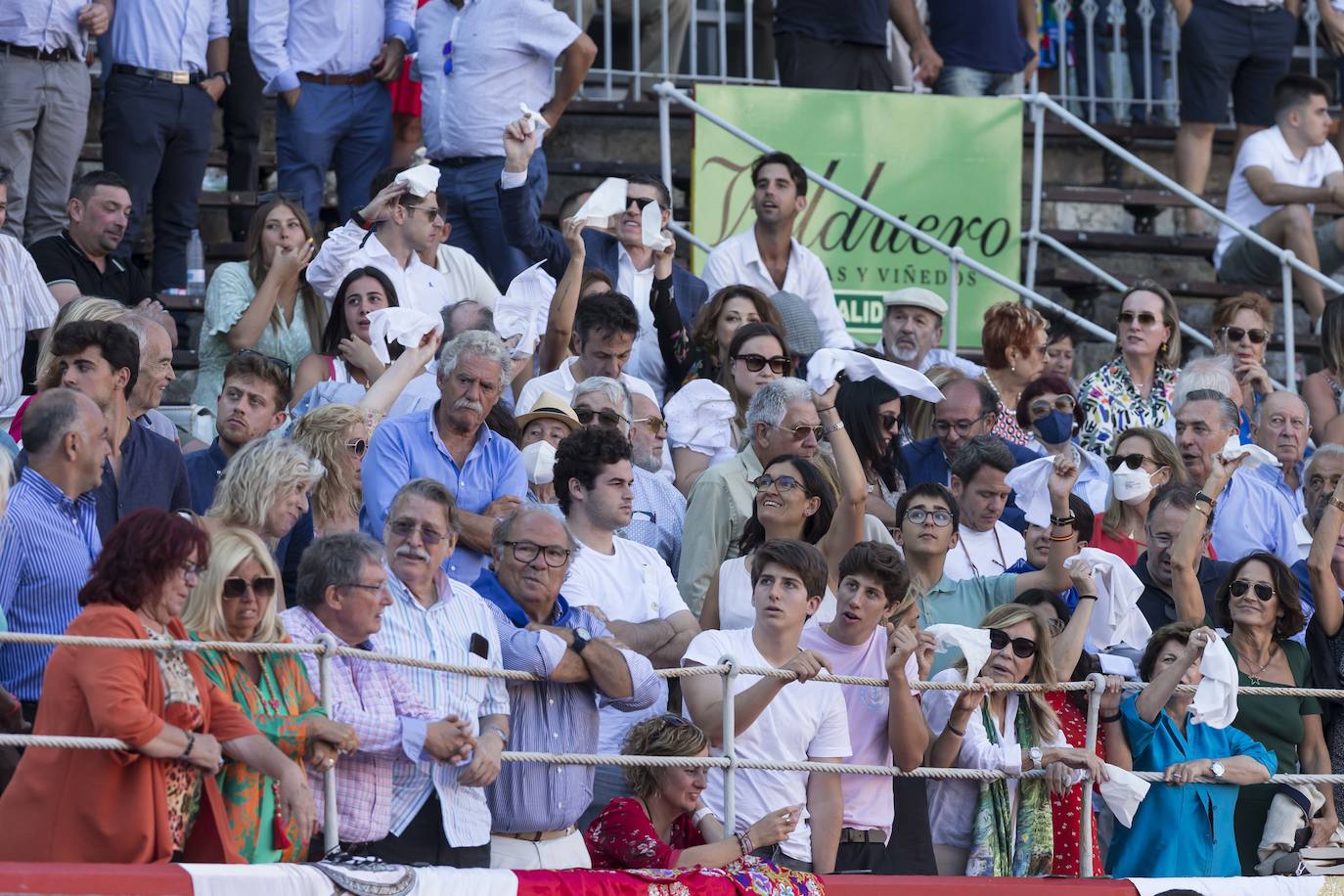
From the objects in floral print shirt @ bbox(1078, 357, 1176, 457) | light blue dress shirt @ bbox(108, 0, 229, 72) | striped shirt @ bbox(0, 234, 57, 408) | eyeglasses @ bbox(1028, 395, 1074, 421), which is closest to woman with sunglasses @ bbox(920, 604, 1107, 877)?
eyeglasses @ bbox(1028, 395, 1074, 421)

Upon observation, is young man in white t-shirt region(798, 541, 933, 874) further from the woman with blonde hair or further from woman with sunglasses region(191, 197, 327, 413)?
woman with sunglasses region(191, 197, 327, 413)

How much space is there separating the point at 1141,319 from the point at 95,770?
5.66 m

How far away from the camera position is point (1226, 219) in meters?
11.4

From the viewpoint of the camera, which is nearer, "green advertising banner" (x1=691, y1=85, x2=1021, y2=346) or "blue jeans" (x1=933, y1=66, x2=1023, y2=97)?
"green advertising banner" (x1=691, y1=85, x2=1021, y2=346)

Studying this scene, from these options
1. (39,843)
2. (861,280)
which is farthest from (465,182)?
(39,843)

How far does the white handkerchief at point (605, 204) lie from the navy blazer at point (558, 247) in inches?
8.7

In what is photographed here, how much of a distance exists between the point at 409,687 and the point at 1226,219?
6.88 metres

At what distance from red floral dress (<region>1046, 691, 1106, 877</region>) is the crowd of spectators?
0.05ft

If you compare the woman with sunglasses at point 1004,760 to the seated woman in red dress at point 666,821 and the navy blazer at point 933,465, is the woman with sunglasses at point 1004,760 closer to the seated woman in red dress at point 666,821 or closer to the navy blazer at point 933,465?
the seated woman in red dress at point 666,821

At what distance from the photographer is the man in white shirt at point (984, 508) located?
24.8 ft

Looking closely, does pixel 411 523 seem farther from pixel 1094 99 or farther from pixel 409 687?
pixel 1094 99

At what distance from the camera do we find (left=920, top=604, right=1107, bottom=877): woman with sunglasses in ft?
20.8

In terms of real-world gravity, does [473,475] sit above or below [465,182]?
below

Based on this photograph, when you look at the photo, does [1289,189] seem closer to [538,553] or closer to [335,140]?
[335,140]
